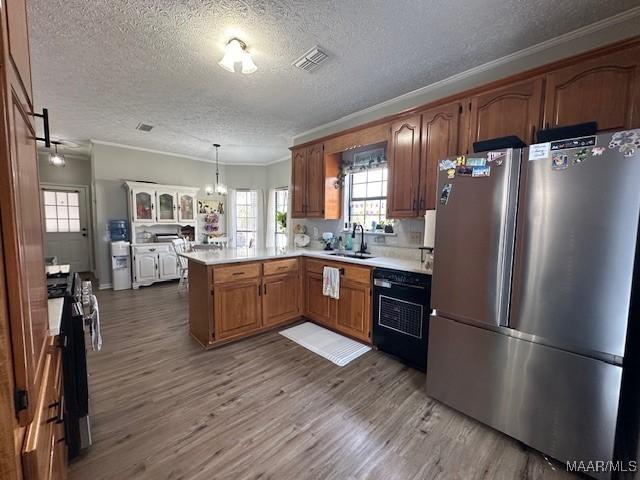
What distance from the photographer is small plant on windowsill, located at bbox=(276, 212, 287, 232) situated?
618cm

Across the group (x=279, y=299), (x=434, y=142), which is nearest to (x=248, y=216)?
(x=279, y=299)

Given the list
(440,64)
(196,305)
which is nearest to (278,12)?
(440,64)

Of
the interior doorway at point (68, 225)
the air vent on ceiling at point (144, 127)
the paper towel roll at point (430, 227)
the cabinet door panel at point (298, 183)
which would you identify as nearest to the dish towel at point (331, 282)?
the paper towel roll at point (430, 227)

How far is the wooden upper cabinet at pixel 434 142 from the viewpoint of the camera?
242 centimetres

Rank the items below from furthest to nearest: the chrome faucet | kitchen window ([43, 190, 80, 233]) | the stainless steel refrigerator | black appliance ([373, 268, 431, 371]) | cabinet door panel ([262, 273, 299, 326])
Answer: kitchen window ([43, 190, 80, 233])
the chrome faucet
cabinet door panel ([262, 273, 299, 326])
black appliance ([373, 268, 431, 371])
the stainless steel refrigerator

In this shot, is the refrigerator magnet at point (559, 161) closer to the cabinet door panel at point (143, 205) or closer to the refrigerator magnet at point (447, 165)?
the refrigerator magnet at point (447, 165)

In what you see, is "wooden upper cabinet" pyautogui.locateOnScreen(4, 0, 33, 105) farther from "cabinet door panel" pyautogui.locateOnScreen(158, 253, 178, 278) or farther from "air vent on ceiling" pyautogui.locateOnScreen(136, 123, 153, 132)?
"cabinet door panel" pyautogui.locateOnScreen(158, 253, 178, 278)

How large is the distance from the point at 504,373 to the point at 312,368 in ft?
4.83

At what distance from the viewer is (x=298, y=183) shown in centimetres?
406

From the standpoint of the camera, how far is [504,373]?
5.55 feet

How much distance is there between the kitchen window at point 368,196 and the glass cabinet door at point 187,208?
3750 millimetres

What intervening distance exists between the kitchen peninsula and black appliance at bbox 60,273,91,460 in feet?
3.80

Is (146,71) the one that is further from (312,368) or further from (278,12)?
(312,368)

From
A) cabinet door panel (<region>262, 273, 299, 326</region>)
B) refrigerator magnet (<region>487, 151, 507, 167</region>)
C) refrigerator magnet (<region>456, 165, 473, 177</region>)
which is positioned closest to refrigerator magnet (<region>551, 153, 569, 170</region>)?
refrigerator magnet (<region>487, 151, 507, 167</region>)
